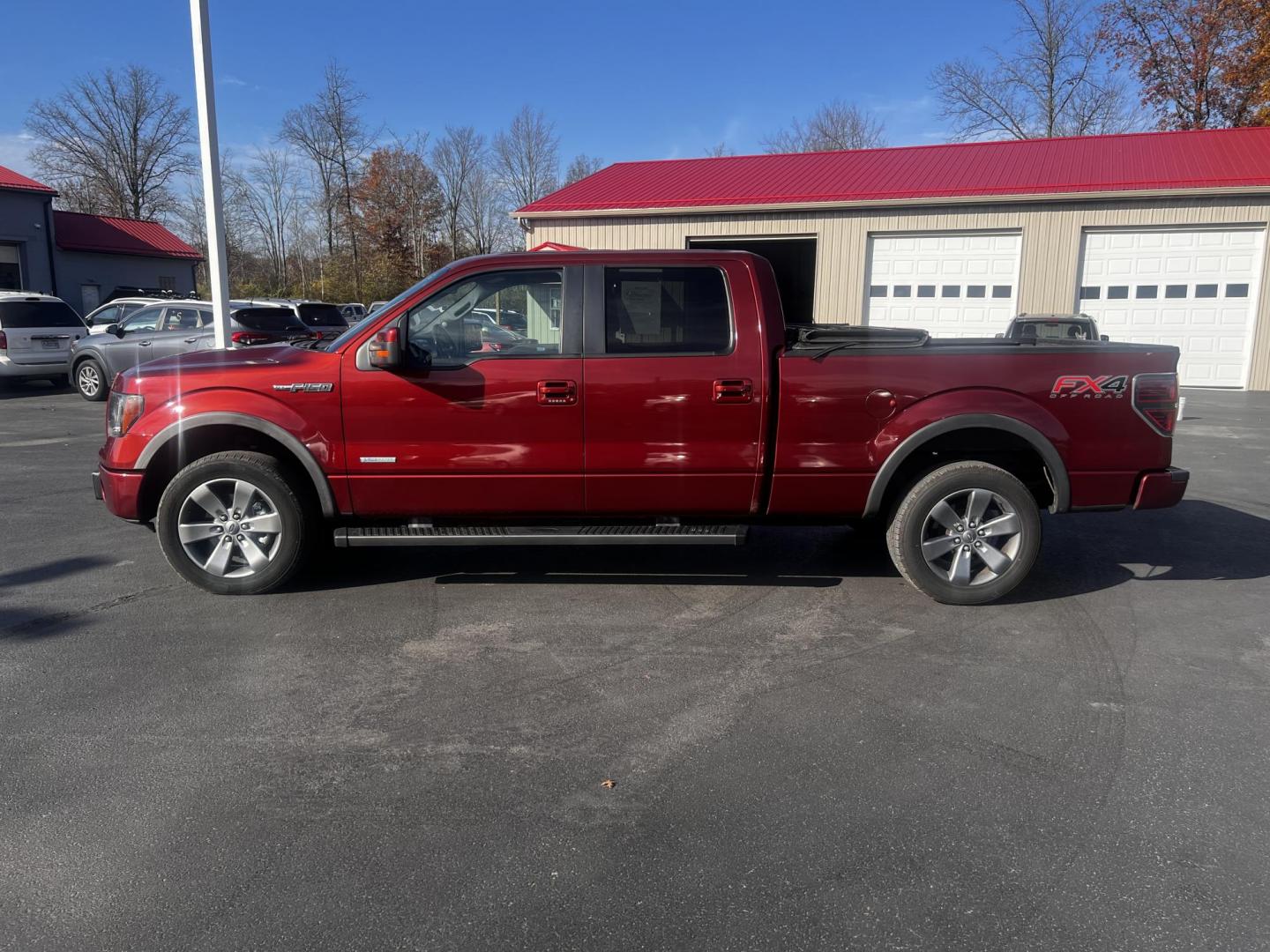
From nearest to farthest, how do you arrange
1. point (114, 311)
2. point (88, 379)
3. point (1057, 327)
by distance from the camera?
point (1057, 327) → point (88, 379) → point (114, 311)

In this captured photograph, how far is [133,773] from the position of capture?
3.26 meters

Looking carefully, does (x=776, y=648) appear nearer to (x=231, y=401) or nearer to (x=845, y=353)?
(x=845, y=353)

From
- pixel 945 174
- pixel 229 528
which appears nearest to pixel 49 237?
pixel 945 174

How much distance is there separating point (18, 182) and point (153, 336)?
1884 centimetres

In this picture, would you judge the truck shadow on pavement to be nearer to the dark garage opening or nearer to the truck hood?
the truck hood

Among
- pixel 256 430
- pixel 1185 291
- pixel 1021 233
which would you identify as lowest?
pixel 256 430

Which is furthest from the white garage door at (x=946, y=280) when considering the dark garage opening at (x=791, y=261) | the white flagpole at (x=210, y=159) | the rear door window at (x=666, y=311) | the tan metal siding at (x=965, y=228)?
the rear door window at (x=666, y=311)

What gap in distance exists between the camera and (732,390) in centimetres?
500

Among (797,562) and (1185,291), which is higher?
(1185,291)

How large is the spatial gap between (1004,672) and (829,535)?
107 inches

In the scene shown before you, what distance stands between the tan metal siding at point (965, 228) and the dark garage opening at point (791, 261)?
0.49 m

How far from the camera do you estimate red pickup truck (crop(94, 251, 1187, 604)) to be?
501cm

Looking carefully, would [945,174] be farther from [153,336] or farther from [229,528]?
[229,528]

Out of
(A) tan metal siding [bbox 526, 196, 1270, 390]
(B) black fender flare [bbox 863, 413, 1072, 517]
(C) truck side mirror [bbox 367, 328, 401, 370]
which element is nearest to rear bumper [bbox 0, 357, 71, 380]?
A: (A) tan metal siding [bbox 526, 196, 1270, 390]
